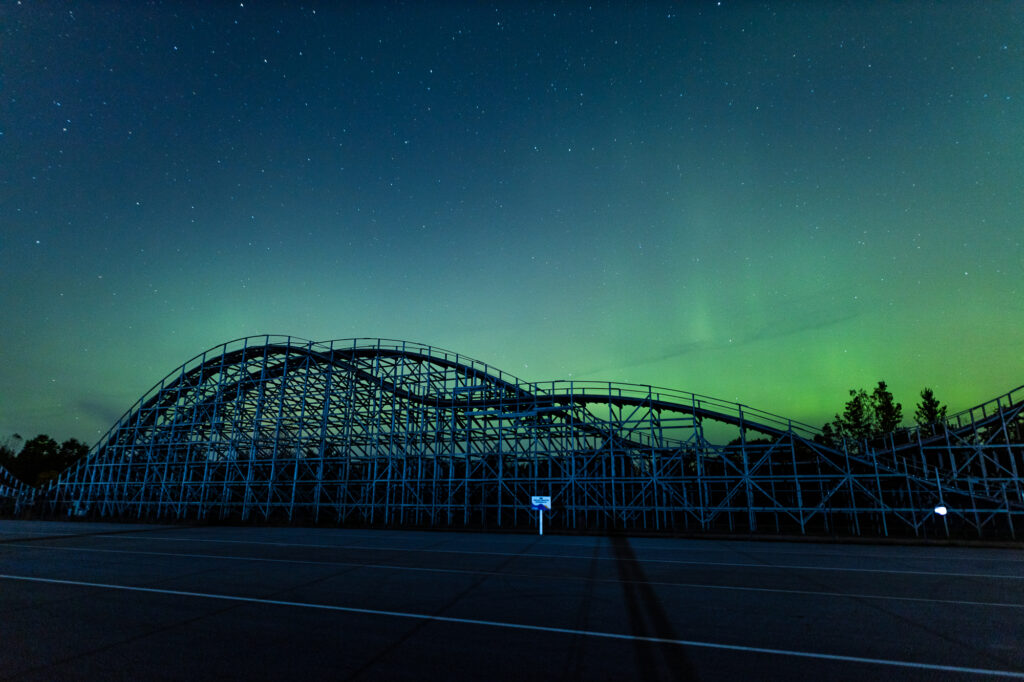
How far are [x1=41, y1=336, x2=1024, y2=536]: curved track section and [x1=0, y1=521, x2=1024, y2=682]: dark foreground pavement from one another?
418 inches

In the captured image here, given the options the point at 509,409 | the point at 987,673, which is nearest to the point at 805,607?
the point at 987,673

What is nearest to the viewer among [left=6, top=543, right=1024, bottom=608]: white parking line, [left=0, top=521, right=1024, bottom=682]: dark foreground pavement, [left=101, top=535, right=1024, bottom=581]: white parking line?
[left=0, top=521, right=1024, bottom=682]: dark foreground pavement

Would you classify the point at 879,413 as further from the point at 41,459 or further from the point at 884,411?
the point at 41,459

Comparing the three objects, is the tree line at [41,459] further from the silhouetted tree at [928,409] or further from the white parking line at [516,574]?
the silhouetted tree at [928,409]

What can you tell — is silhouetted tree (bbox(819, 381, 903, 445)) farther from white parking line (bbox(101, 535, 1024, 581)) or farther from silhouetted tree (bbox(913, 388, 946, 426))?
white parking line (bbox(101, 535, 1024, 581))

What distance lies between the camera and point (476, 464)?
2803cm

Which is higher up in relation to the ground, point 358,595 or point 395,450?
point 395,450

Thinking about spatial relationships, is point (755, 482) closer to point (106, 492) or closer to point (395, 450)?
point (395, 450)

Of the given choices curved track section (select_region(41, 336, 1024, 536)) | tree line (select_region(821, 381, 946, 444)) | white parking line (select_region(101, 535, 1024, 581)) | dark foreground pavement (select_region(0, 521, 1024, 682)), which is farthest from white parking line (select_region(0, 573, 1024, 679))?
tree line (select_region(821, 381, 946, 444))

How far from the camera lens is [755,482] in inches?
897

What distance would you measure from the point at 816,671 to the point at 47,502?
150ft

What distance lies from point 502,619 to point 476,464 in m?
21.9

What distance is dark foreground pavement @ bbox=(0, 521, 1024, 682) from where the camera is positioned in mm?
4785

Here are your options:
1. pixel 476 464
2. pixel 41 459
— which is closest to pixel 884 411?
pixel 476 464
